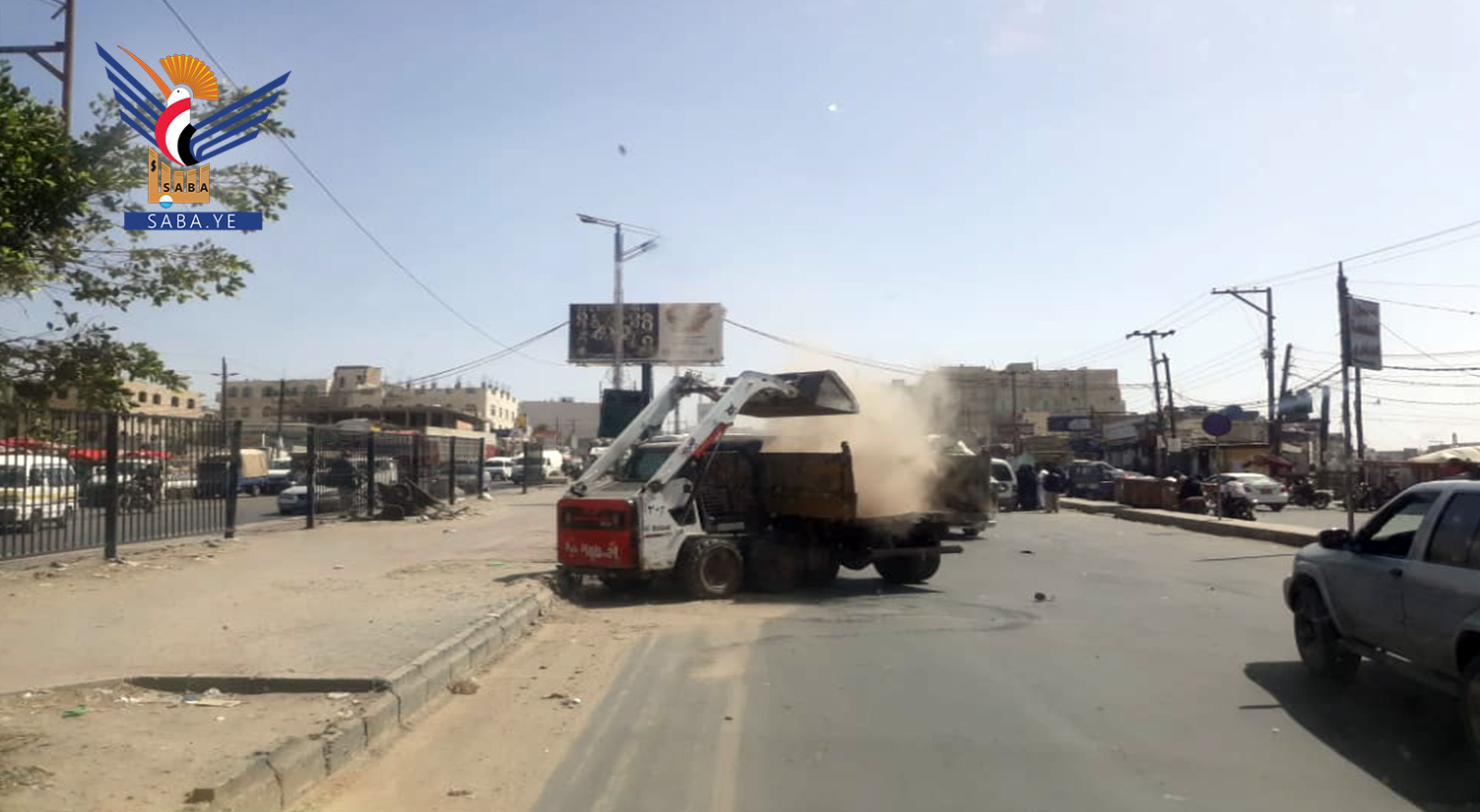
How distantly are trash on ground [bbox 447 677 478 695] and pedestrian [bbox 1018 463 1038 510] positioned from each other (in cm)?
2936

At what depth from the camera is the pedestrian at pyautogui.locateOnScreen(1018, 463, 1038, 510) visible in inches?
1364

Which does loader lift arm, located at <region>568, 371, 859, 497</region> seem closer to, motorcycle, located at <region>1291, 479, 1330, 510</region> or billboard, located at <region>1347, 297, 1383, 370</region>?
billboard, located at <region>1347, 297, 1383, 370</region>

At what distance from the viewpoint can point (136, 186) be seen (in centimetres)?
604

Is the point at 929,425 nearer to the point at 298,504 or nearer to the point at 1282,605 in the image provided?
the point at 1282,605

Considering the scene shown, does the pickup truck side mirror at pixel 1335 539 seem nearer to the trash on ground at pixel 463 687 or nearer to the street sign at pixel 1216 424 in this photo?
the trash on ground at pixel 463 687

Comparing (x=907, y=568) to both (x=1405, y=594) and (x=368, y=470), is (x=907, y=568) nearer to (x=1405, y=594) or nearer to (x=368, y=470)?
(x=1405, y=594)

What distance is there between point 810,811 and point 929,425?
11.7m

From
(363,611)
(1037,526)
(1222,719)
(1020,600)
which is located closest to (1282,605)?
(1020,600)

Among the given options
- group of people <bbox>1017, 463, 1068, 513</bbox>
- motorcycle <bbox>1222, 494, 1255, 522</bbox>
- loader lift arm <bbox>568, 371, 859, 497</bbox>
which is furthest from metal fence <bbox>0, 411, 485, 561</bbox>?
motorcycle <bbox>1222, 494, 1255, 522</bbox>

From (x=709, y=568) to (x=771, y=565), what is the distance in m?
0.92

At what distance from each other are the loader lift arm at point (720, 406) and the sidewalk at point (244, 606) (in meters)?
2.19

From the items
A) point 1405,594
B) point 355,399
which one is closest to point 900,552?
point 1405,594

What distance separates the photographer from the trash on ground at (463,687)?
7469mm

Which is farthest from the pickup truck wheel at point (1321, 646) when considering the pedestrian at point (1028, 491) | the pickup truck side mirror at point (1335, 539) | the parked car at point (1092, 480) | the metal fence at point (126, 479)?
the parked car at point (1092, 480)
